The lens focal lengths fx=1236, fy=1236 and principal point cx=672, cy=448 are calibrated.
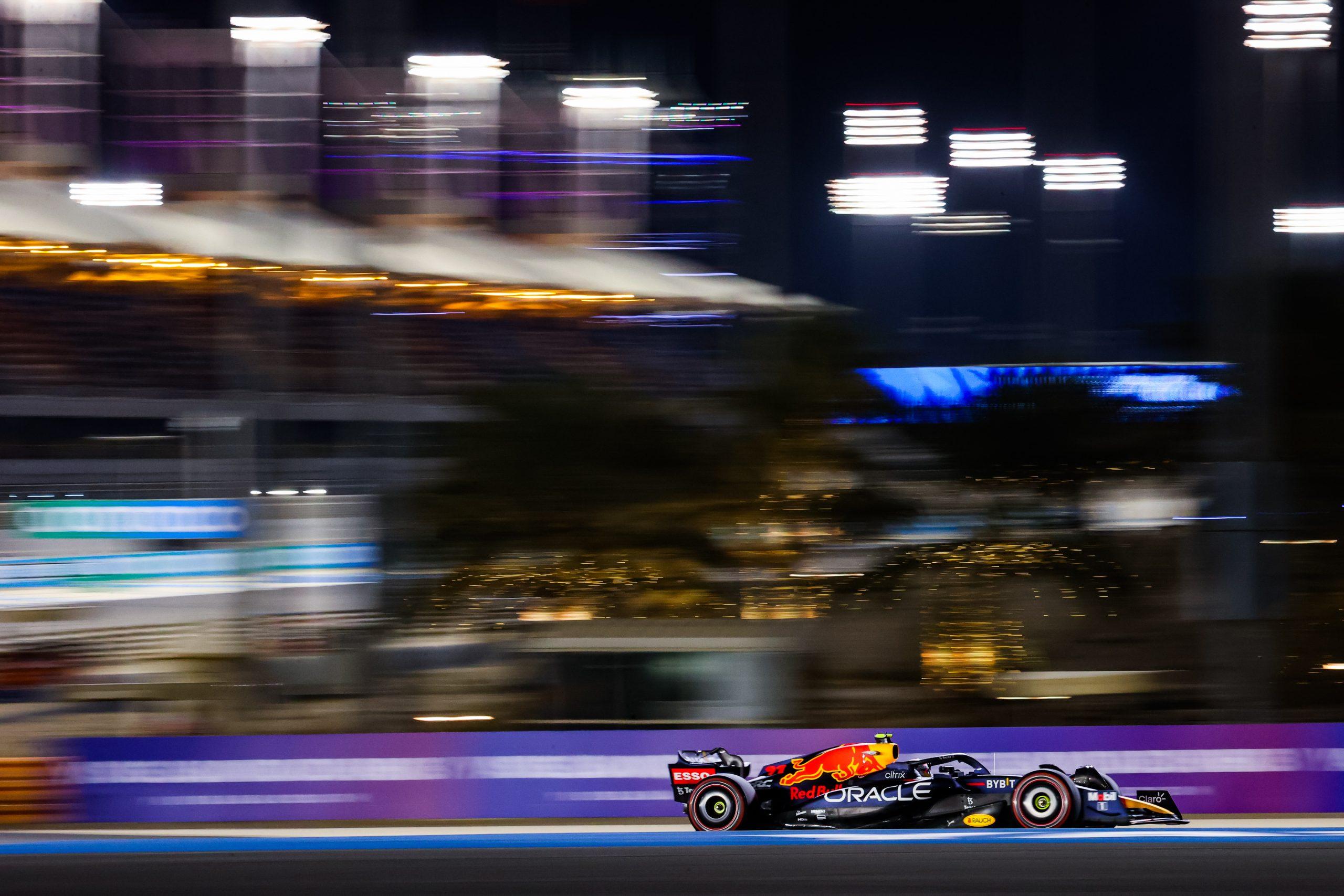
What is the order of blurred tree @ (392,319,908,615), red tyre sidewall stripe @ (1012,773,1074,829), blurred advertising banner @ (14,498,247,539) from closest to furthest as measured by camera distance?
red tyre sidewall stripe @ (1012,773,1074,829) → blurred tree @ (392,319,908,615) → blurred advertising banner @ (14,498,247,539)

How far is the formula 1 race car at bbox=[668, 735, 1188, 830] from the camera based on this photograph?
5.57m

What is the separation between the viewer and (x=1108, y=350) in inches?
408

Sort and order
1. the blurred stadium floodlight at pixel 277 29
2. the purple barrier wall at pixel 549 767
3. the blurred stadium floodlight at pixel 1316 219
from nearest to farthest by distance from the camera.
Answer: the purple barrier wall at pixel 549 767 → the blurred stadium floodlight at pixel 1316 219 → the blurred stadium floodlight at pixel 277 29

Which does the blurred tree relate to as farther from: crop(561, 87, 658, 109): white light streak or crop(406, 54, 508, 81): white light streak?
crop(406, 54, 508, 81): white light streak

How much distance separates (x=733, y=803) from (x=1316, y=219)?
23.5ft

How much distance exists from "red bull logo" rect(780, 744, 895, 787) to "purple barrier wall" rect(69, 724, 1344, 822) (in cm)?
112

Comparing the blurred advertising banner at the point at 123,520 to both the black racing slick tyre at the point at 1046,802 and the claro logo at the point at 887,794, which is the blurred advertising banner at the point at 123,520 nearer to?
the claro logo at the point at 887,794

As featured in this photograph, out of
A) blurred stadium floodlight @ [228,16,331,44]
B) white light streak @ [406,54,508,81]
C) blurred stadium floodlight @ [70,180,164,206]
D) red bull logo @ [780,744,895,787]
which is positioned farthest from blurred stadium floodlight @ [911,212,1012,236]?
blurred stadium floodlight @ [70,180,164,206]

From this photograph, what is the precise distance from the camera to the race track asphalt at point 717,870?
360cm

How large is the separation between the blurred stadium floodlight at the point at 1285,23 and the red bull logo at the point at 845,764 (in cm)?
640

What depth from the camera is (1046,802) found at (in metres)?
5.57

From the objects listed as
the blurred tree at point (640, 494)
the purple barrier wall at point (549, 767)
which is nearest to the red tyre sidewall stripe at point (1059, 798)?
the purple barrier wall at point (549, 767)

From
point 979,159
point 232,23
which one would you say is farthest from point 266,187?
point 979,159

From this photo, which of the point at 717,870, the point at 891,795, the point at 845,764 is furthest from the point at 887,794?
the point at 717,870
